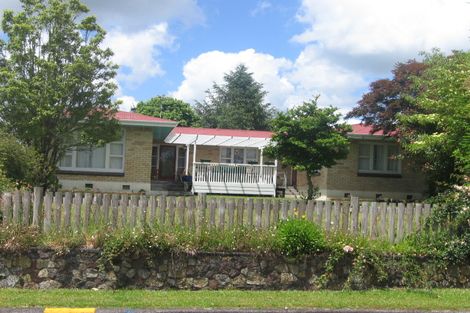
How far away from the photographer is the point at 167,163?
32188 mm

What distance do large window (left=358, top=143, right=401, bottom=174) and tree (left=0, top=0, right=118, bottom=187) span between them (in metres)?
14.1

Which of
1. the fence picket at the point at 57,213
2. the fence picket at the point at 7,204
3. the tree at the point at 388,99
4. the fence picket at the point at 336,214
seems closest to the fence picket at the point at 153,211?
the fence picket at the point at 57,213

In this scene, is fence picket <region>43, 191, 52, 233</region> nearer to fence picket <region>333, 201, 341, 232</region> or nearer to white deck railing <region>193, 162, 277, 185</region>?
fence picket <region>333, 201, 341, 232</region>

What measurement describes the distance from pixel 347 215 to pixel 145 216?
3.08 meters

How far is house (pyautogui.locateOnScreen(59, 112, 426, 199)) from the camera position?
2334cm

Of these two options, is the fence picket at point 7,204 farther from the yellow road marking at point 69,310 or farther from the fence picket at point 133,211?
the yellow road marking at point 69,310

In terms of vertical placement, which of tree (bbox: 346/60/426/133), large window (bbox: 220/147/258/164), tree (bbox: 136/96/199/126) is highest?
tree (bbox: 136/96/199/126)

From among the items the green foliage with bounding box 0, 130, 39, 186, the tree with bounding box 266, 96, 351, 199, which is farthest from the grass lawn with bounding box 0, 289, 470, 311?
the tree with bounding box 266, 96, 351, 199

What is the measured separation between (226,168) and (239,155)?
4.85 metres

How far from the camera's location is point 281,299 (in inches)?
266

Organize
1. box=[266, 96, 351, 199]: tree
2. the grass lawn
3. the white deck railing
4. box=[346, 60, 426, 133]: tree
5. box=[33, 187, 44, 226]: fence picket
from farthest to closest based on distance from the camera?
1. the white deck railing
2. box=[346, 60, 426, 133]: tree
3. box=[266, 96, 351, 199]: tree
4. box=[33, 187, 44, 226]: fence picket
5. the grass lawn

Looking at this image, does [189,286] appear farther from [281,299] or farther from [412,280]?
[412,280]

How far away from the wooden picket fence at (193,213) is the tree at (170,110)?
1934 inches

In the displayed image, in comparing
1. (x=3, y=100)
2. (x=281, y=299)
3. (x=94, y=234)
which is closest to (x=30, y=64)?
(x=3, y=100)
